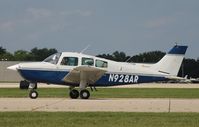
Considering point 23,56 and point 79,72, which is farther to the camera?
point 23,56

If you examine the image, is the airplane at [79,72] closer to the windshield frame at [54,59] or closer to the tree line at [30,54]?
the windshield frame at [54,59]

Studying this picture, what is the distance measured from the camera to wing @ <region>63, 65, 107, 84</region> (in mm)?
28797

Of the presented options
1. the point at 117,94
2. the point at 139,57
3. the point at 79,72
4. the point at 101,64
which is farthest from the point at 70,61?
the point at 139,57

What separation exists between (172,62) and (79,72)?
6.02 metres

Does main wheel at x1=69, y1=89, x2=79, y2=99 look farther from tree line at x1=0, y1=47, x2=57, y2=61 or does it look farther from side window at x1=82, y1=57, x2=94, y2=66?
tree line at x1=0, y1=47, x2=57, y2=61

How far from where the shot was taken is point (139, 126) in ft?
45.6

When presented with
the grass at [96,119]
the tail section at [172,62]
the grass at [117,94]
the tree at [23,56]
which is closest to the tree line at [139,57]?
the tree at [23,56]

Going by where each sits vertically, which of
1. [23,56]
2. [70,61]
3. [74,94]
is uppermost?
[23,56]

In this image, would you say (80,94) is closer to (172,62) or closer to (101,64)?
(101,64)

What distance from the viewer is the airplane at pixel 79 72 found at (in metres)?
29.1

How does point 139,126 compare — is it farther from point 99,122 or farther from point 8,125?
point 8,125

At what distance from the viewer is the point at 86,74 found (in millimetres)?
29266

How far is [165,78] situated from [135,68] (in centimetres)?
204

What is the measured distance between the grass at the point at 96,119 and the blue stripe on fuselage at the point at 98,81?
12.3m
